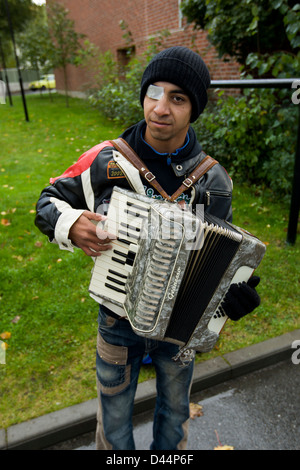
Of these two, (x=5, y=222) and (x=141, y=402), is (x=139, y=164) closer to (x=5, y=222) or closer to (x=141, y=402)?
(x=141, y=402)

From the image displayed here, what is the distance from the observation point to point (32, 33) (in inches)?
637

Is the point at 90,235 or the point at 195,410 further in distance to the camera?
the point at 195,410

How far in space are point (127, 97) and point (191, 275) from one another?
7772 mm

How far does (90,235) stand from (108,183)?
0.27m

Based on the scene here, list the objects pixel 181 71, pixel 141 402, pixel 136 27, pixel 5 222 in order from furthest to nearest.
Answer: pixel 136 27, pixel 5 222, pixel 141 402, pixel 181 71

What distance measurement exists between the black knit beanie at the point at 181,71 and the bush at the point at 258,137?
3.97 m

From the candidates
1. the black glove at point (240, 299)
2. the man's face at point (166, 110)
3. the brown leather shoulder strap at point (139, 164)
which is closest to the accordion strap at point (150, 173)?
the brown leather shoulder strap at point (139, 164)

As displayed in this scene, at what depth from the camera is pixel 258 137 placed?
5.68 m

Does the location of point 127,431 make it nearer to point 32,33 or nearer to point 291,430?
point 291,430

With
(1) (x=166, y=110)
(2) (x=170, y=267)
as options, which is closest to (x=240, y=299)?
(2) (x=170, y=267)

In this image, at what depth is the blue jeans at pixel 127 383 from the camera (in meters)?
1.76

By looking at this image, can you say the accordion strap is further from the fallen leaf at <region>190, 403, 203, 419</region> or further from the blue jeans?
the fallen leaf at <region>190, 403, 203, 419</region>

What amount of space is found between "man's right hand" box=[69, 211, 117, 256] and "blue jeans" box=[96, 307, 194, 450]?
385 mm

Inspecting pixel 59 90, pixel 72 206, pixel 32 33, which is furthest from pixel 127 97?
pixel 59 90
